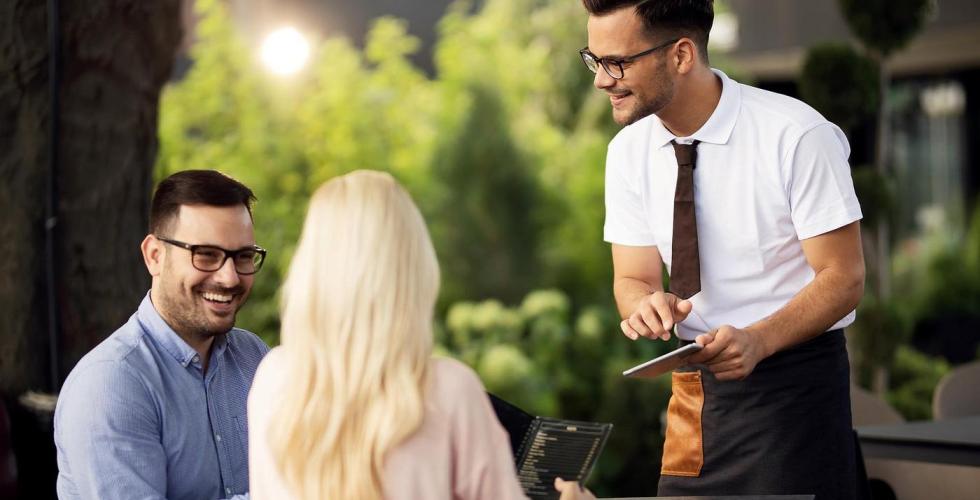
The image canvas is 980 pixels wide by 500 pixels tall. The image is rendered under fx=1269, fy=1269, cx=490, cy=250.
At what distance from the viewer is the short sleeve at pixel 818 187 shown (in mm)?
2326

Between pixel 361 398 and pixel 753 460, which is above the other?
pixel 361 398

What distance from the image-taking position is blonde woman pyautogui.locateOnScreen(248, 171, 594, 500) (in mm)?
1629

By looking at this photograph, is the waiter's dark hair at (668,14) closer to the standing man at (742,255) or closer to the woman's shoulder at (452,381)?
the standing man at (742,255)

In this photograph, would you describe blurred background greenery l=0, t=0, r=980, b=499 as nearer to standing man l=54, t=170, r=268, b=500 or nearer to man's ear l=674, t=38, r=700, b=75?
standing man l=54, t=170, r=268, b=500

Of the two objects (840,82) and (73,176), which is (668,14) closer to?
(73,176)

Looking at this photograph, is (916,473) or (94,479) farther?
(916,473)

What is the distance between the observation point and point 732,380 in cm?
239

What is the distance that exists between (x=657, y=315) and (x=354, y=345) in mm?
806

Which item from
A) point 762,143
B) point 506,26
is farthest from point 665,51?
point 506,26

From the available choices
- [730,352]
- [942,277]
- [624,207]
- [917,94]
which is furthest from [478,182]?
[917,94]

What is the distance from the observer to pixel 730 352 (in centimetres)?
219

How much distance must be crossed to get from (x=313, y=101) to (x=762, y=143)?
5766mm

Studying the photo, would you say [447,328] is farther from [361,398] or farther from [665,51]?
[361,398]

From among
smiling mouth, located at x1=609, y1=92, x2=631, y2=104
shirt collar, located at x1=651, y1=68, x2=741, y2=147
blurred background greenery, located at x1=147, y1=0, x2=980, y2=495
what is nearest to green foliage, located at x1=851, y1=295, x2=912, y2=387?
blurred background greenery, located at x1=147, y1=0, x2=980, y2=495
